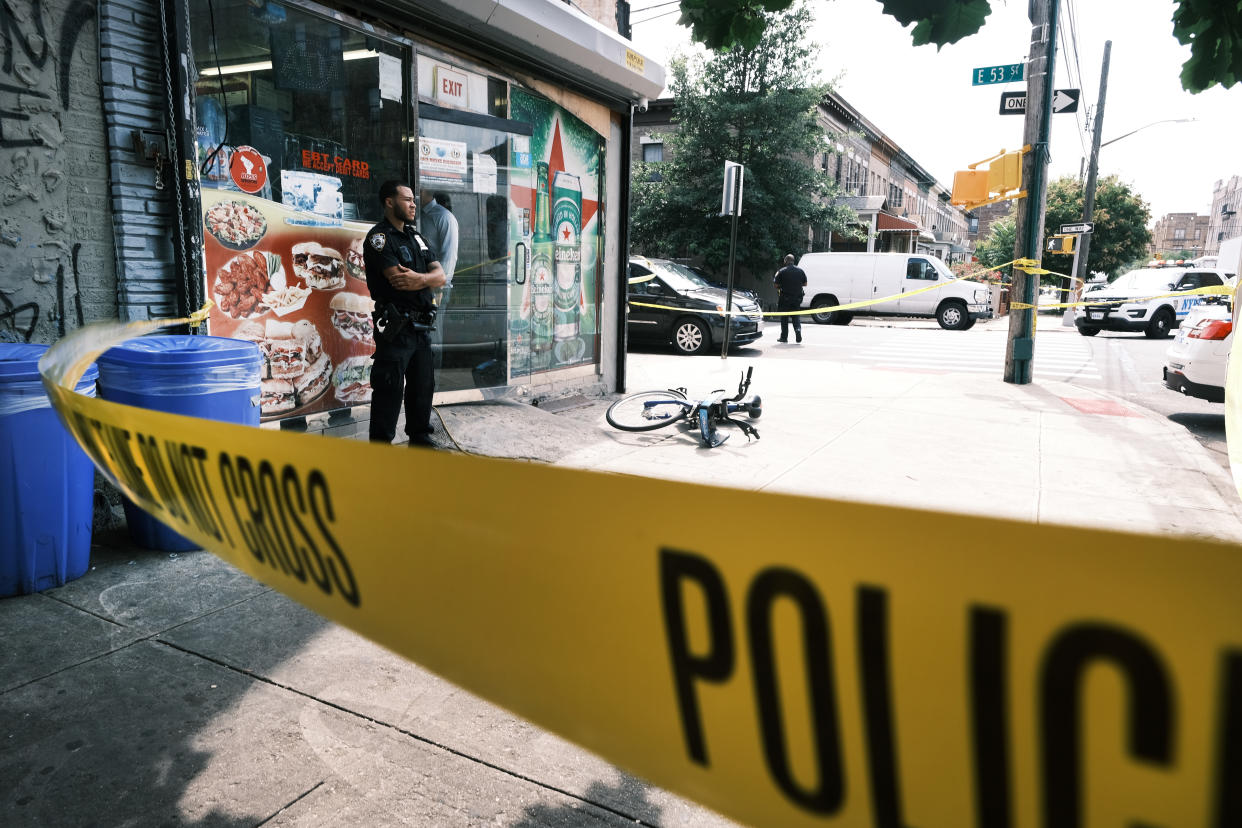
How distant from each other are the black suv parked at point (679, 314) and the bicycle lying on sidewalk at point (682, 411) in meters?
Result: 6.83

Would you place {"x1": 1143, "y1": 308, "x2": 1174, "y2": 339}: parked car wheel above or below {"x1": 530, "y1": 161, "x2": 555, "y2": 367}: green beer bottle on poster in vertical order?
below

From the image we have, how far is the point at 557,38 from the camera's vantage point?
7461 mm

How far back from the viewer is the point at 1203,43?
3285 millimetres

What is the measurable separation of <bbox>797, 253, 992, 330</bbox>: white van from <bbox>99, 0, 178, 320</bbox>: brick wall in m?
21.4

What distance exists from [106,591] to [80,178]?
7.44ft

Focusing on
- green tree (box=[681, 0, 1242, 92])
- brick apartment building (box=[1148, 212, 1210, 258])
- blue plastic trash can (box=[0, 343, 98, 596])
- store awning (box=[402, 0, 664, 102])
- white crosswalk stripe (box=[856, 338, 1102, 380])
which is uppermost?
brick apartment building (box=[1148, 212, 1210, 258])

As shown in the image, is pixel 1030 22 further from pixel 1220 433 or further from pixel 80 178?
pixel 80 178

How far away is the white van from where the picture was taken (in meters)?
24.1

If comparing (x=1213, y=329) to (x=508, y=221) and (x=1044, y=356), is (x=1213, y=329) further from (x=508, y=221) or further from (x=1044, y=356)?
(x=1044, y=356)

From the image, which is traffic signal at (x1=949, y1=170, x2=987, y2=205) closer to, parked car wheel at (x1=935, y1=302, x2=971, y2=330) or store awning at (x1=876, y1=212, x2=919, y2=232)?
parked car wheel at (x1=935, y1=302, x2=971, y2=330)

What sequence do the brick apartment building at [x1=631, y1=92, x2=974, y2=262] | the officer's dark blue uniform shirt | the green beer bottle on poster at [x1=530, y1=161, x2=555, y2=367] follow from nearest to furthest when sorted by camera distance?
1. the officer's dark blue uniform shirt
2. the green beer bottle on poster at [x1=530, y1=161, x2=555, y2=367]
3. the brick apartment building at [x1=631, y1=92, x2=974, y2=262]

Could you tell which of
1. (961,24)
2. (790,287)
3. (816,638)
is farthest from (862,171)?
(816,638)

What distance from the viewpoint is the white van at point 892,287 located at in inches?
950

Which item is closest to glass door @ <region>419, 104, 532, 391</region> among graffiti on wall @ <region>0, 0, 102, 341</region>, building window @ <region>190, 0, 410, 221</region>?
building window @ <region>190, 0, 410, 221</region>
